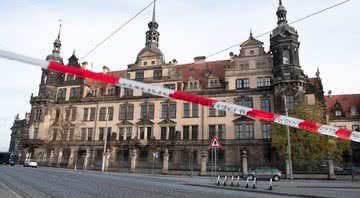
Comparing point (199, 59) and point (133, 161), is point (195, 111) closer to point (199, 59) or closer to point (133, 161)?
point (133, 161)

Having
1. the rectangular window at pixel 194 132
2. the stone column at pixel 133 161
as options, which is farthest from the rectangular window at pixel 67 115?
the rectangular window at pixel 194 132

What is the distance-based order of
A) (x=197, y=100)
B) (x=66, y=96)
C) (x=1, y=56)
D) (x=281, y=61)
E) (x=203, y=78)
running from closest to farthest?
1. (x=1, y=56)
2. (x=197, y=100)
3. (x=281, y=61)
4. (x=203, y=78)
5. (x=66, y=96)

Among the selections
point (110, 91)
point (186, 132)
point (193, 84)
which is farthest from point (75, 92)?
point (186, 132)

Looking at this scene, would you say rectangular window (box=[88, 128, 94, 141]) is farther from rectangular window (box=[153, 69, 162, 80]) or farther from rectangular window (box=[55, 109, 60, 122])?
rectangular window (box=[153, 69, 162, 80])

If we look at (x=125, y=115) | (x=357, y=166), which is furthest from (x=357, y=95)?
(x=125, y=115)

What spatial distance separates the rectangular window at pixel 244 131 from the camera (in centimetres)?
3850

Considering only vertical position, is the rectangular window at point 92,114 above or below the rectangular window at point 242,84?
below

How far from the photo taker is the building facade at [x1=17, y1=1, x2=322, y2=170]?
3812 cm

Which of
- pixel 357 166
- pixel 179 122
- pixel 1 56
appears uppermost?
pixel 179 122

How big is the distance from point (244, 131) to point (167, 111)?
12.2m

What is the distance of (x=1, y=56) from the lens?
19.3 feet

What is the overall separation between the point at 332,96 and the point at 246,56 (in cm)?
3510

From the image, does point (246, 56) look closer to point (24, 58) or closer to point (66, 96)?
point (66, 96)

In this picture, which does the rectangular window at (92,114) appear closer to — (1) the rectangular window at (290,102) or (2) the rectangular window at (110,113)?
(2) the rectangular window at (110,113)
